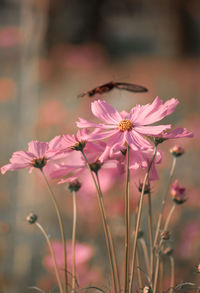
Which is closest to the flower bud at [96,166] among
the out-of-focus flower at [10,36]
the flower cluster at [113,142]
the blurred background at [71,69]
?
the flower cluster at [113,142]

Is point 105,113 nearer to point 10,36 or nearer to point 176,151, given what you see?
point 176,151

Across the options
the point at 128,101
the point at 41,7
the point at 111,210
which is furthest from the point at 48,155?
the point at 41,7

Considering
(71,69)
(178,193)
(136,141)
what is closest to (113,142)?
(136,141)

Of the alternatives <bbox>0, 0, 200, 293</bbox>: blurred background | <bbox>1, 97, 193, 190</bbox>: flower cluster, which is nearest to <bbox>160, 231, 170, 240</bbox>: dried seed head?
<bbox>1, 97, 193, 190</bbox>: flower cluster

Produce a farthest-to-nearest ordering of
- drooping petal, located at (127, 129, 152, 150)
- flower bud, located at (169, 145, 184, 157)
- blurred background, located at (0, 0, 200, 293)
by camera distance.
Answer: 1. blurred background, located at (0, 0, 200, 293)
2. flower bud, located at (169, 145, 184, 157)
3. drooping petal, located at (127, 129, 152, 150)

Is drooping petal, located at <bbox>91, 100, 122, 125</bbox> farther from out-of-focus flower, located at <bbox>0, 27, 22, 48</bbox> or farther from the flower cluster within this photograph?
out-of-focus flower, located at <bbox>0, 27, 22, 48</bbox>

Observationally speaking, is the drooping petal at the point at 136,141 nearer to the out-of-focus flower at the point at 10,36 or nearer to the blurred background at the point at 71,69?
the blurred background at the point at 71,69

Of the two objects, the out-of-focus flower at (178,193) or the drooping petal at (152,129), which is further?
the out-of-focus flower at (178,193)
